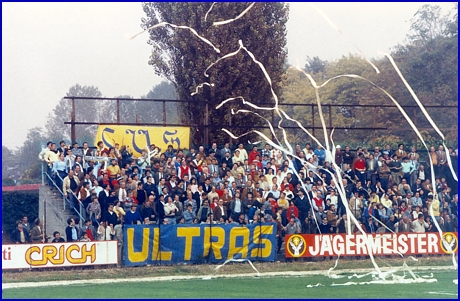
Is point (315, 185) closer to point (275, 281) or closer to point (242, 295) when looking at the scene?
point (275, 281)

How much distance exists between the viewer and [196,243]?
17000mm

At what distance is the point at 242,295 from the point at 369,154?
8363mm

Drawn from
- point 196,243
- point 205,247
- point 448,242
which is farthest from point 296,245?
point 448,242

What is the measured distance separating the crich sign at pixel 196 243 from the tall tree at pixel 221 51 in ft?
22.0

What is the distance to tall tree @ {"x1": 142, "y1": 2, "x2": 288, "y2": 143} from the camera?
23844mm

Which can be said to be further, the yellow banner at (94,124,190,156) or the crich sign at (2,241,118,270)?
the yellow banner at (94,124,190,156)

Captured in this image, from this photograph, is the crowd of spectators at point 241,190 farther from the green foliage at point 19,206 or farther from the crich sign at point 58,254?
the green foliage at point 19,206

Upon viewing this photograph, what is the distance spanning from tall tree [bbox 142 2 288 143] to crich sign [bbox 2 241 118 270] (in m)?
8.43

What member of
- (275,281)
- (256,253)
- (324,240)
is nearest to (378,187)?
(324,240)

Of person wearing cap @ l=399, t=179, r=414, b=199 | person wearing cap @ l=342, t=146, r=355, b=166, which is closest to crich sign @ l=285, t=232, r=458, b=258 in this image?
person wearing cap @ l=399, t=179, r=414, b=199

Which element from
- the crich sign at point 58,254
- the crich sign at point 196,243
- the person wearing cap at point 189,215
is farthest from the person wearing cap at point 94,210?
the person wearing cap at point 189,215

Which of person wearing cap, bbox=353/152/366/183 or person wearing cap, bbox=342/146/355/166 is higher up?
person wearing cap, bbox=342/146/355/166

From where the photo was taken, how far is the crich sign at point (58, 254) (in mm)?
15461

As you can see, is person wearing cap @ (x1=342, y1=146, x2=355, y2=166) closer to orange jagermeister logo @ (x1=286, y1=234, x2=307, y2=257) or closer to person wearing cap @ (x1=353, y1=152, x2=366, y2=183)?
person wearing cap @ (x1=353, y1=152, x2=366, y2=183)
